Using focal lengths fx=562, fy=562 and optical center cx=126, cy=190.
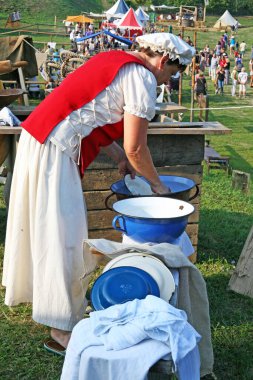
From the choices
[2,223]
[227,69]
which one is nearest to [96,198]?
[2,223]

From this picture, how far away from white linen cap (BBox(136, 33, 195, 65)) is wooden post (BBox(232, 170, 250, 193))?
5.73 metres

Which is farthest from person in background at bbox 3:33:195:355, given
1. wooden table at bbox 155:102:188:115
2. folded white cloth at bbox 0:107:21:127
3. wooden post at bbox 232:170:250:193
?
wooden post at bbox 232:170:250:193

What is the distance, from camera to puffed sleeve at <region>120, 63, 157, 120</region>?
281 cm

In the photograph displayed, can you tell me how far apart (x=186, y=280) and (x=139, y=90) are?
98cm

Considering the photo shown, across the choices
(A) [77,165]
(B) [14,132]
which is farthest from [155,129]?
(A) [77,165]

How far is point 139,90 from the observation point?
283 cm

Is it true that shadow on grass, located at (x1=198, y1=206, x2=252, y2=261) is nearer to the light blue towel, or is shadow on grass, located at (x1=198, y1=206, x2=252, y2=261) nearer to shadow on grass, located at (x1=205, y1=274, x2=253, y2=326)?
shadow on grass, located at (x1=205, y1=274, x2=253, y2=326)

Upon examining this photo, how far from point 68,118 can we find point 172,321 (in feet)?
4.45

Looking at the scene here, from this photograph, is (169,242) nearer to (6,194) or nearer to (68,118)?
(68,118)

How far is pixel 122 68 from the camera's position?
9.41 ft

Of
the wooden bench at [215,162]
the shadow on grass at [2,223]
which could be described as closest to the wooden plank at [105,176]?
the shadow on grass at [2,223]

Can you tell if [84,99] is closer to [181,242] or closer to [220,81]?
[181,242]

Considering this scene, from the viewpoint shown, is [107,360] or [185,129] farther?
[185,129]

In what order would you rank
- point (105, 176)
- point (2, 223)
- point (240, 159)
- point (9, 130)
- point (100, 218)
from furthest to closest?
point (240, 159)
point (2, 223)
point (100, 218)
point (105, 176)
point (9, 130)
